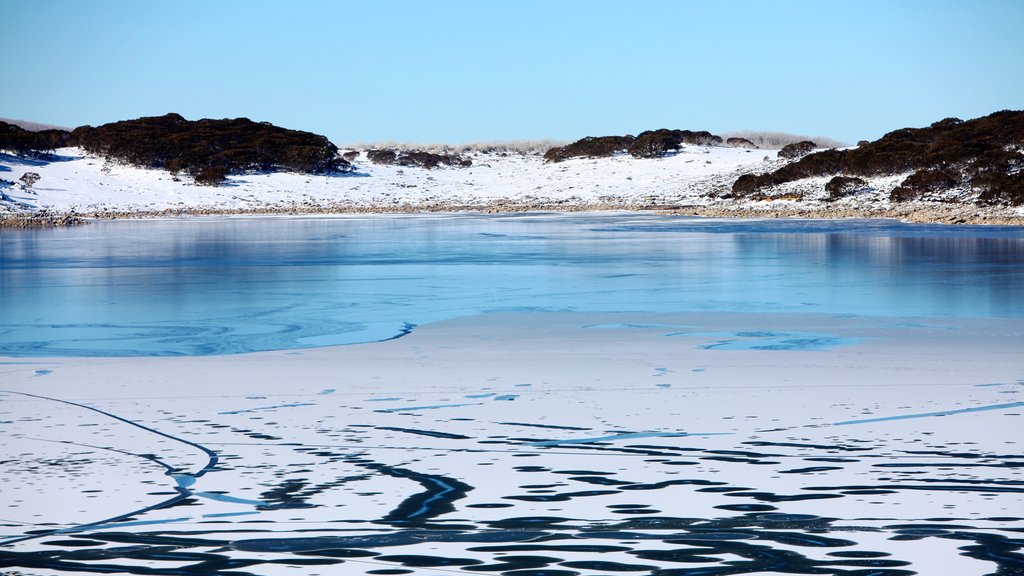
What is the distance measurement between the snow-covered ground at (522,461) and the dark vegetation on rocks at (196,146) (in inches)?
1726

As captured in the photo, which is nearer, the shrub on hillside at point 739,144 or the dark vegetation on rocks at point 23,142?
the dark vegetation on rocks at point 23,142

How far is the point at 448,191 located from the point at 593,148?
10392 millimetres

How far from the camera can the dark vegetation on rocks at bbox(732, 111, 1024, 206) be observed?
33528 millimetres

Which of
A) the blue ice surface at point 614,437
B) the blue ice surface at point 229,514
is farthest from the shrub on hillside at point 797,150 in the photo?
the blue ice surface at point 229,514

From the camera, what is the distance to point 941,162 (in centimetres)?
3709

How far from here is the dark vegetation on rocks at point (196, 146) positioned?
164ft

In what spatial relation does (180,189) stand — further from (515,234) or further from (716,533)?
(716,533)

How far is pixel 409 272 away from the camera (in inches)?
608

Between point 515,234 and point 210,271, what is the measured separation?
35.8ft

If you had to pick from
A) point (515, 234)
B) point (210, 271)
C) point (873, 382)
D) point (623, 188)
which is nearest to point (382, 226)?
point (515, 234)

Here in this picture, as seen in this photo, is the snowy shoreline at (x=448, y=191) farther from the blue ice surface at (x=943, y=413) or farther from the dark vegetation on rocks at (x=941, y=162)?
the blue ice surface at (x=943, y=413)

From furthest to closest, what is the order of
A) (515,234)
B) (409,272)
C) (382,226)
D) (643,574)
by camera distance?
1. (382,226)
2. (515,234)
3. (409,272)
4. (643,574)

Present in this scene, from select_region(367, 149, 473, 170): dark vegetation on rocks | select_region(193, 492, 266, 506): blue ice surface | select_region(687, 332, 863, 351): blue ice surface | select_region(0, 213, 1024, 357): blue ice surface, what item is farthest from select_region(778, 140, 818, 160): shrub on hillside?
select_region(193, 492, 266, 506): blue ice surface

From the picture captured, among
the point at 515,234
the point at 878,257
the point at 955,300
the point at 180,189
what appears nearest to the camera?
the point at 955,300
